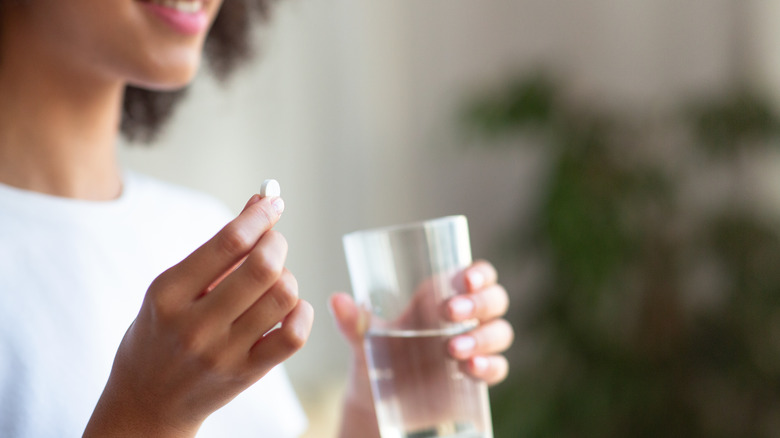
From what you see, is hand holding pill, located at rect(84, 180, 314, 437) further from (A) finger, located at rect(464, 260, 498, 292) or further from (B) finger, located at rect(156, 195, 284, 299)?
(A) finger, located at rect(464, 260, 498, 292)

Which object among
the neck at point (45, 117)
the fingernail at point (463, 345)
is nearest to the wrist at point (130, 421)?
the fingernail at point (463, 345)

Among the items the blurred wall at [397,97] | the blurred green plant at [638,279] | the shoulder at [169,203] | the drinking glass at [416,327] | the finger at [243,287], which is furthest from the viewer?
the blurred wall at [397,97]

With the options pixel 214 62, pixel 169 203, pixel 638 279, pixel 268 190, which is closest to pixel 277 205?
pixel 268 190

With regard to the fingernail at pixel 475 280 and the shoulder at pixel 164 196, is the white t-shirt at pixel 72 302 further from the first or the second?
the fingernail at pixel 475 280

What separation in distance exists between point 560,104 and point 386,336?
1.63m

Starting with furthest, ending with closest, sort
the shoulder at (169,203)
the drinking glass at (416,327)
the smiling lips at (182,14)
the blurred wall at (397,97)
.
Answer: the blurred wall at (397,97), the shoulder at (169,203), the smiling lips at (182,14), the drinking glass at (416,327)

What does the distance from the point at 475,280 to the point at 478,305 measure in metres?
0.03

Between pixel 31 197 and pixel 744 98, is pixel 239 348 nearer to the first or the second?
pixel 31 197

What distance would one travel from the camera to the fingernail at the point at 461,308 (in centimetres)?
73

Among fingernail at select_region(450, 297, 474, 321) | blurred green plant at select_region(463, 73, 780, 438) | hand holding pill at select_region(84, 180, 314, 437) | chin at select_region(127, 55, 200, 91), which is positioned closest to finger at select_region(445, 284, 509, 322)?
fingernail at select_region(450, 297, 474, 321)

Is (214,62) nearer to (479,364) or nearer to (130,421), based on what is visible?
(479,364)

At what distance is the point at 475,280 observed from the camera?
752 millimetres

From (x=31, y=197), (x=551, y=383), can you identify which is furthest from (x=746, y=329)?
(x=31, y=197)

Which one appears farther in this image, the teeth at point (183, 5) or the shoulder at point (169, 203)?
the shoulder at point (169, 203)
